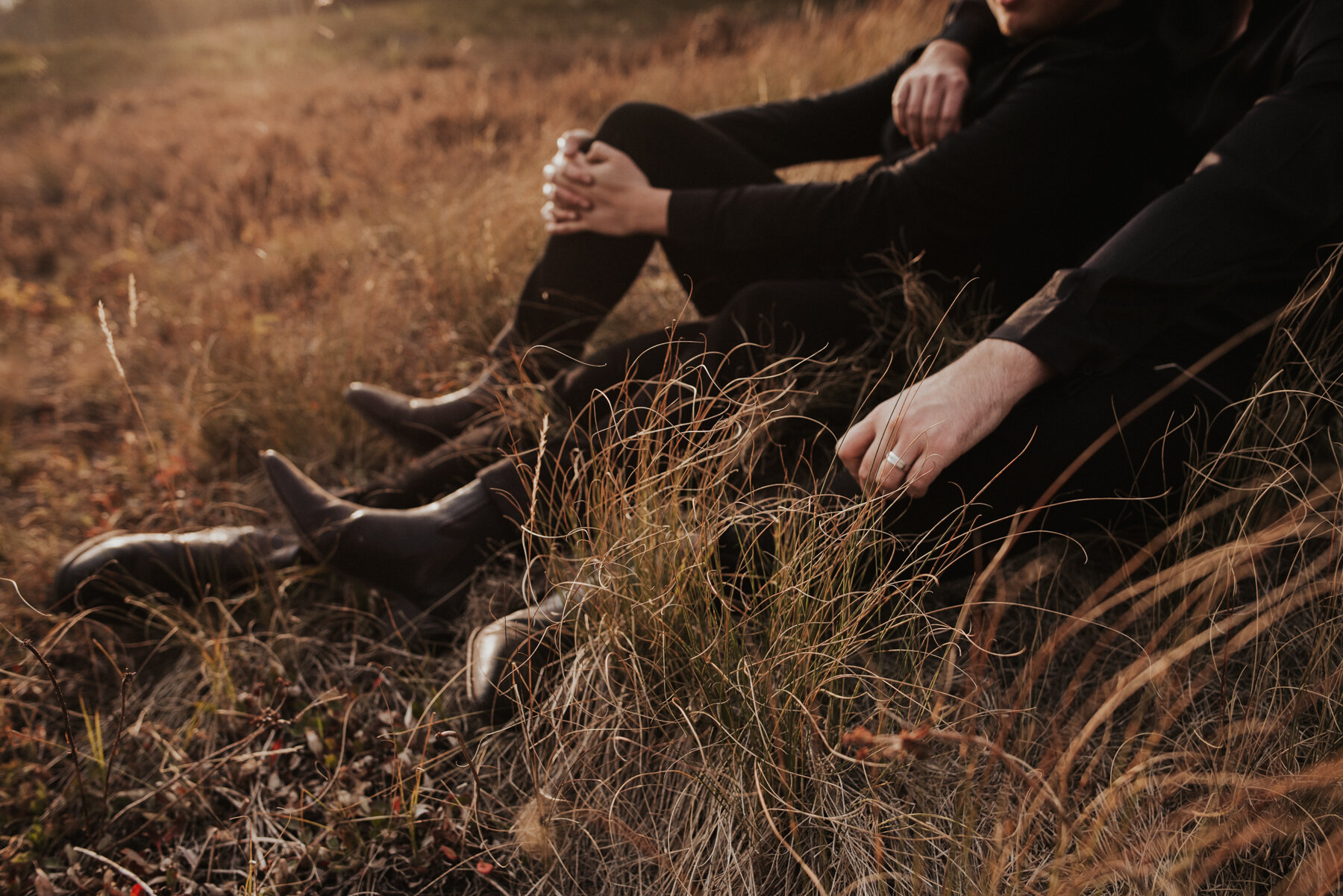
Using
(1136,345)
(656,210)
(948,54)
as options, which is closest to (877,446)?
(1136,345)

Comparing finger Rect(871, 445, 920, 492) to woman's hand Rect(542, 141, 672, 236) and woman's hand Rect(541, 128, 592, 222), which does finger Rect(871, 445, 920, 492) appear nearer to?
woman's hand Rect(542, 141, 672, 236)

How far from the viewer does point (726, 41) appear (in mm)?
6492

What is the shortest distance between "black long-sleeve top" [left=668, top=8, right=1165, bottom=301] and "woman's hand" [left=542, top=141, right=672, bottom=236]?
64mm

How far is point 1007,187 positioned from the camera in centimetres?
148

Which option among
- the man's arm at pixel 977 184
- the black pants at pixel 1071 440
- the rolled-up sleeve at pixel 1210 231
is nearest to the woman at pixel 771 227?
the man's arm at pixel 977 184

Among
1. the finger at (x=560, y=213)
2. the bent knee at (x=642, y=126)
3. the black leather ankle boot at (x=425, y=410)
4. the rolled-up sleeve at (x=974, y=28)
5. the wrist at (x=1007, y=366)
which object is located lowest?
the black leather ankle boot at (x=425, y=410)

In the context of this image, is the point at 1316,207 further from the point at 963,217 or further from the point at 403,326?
the point at 403,326

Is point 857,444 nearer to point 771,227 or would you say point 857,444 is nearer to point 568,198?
point 771,227

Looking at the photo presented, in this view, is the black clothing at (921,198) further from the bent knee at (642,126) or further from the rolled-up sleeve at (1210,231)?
the rolled-up sleeve at (1210,231)

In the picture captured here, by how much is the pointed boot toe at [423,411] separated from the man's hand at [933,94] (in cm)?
130

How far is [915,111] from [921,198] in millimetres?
372

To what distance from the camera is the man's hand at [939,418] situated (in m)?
0.99

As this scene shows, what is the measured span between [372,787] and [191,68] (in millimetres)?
16041

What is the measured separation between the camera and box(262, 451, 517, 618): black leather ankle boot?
1.47m
